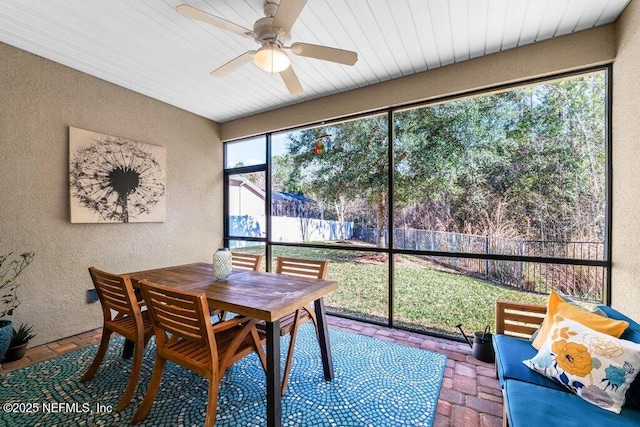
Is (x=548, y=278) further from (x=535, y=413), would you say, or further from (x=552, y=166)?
(x=535, y=413)

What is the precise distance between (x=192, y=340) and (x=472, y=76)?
10.4ft

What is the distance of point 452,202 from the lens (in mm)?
2834

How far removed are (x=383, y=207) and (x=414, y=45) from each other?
1.61 m

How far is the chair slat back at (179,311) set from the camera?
1468 millimetres

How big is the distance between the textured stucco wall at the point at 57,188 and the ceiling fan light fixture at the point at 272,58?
240 cm

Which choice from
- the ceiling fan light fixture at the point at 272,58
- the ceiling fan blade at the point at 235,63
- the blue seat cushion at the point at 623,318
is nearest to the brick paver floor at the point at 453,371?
the blue seat cushion at the point at 623,318

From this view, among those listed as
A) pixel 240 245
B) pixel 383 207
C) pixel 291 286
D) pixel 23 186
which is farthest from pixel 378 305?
pixel 23 186

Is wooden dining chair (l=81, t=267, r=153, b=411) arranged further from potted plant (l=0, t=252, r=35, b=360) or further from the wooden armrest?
the wooden armrest

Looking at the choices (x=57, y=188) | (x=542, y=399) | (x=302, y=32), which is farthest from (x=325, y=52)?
(x=57, y=188)

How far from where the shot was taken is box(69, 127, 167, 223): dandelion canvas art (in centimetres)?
287

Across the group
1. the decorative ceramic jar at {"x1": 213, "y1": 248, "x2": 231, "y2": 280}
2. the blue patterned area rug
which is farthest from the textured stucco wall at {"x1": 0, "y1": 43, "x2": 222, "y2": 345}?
the decorative ceramic jar at {"x1": 213, "y1": 248, "x2": 231, "y2": 280}

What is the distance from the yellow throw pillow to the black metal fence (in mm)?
740

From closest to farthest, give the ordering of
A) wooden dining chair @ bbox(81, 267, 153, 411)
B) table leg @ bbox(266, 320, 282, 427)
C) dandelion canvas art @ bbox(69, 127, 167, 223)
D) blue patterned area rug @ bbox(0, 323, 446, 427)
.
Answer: table leg @ bbox(266, 320, 282, 427)
blue patterned area rug @ bbox(0, 323, 446, 427)
wooden dining chair @ bbox(81, 267, 153, 411)
dandelion canvas art @ bbox(69, 127, 167, 223)

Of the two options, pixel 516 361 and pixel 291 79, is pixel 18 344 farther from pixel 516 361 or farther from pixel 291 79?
pixel 516 361
